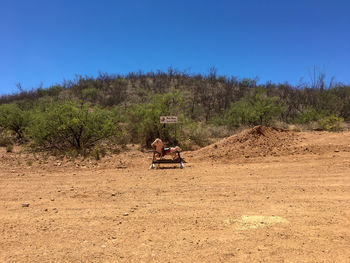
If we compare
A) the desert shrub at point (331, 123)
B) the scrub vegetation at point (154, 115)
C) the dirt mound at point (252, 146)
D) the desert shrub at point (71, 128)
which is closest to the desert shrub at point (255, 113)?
the scrub vegetation at point (154, 115)

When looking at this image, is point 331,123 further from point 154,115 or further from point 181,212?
point 181,212

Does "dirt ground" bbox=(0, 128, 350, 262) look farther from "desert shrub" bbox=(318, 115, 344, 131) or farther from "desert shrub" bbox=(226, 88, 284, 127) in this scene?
"desert shrub" bbox=(226, 88, 284, 127)

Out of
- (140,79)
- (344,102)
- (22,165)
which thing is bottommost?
(22,165)

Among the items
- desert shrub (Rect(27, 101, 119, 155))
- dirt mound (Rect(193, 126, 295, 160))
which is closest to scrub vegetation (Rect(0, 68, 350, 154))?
desert shrub (Rect(27, 101, 119, 155))

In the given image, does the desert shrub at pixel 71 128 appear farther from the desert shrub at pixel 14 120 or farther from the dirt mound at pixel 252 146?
the dirt mound at pixel 252 146

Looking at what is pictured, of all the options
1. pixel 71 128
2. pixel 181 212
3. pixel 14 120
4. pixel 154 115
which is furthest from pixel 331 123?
pixel 14 120

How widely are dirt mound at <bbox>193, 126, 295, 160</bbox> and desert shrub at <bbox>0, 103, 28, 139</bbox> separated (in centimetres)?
1285

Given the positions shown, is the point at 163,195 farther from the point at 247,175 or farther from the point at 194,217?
the point at 247,175

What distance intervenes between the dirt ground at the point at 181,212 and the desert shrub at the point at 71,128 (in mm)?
4034

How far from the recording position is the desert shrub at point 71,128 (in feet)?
43.4

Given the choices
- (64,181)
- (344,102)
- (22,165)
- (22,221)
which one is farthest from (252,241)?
(344,102)

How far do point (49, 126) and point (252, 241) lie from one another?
39.3ft

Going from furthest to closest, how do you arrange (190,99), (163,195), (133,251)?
1. (190,99)
2. (163,195)
3. (133,251)

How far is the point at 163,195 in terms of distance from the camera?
597 cm
